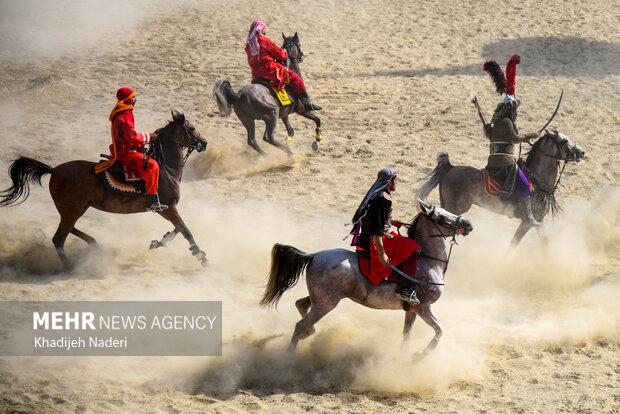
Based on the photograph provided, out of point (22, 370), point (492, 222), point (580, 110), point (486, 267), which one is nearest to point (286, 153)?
point (492, 222)

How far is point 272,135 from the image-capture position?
13.7 meters

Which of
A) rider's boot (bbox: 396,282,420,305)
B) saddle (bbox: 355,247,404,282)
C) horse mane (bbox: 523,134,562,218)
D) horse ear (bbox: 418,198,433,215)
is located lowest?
rider's boot (bbox: 396,282,420,305)

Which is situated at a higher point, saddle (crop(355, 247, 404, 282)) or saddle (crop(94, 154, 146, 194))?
saddle (crop(94, 154, 146, 194))

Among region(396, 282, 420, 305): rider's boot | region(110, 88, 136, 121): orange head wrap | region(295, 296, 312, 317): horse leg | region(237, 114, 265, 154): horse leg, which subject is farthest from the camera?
region(237, 114, 265, 154): horse leg

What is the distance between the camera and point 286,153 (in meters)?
14.4

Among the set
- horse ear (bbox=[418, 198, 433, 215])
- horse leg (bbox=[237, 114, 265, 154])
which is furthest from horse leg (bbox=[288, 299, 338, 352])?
horse leg (bbox=[237, 114, 265, 154])

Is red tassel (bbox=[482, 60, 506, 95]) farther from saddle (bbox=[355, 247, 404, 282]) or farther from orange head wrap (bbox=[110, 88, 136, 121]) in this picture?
orange head wrap (bbox=[110, 88, 136, 121])

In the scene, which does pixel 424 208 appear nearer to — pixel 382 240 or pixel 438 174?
pixel 382 240

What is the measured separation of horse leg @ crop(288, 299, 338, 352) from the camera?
7473mm

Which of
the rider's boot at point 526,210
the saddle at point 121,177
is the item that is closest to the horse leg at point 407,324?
the rider's boot at point 526,210

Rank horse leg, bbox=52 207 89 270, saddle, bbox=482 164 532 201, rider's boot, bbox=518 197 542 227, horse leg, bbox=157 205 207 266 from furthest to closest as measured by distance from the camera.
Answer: rider's boot, bbox=518 197 542 227 < saddle, bbox=482 164 532 201 < horse leg, bbox=157 205 207 266 < horse leg, bbox=52 207 89 270

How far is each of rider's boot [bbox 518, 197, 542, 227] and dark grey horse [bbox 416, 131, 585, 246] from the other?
3.5 inches

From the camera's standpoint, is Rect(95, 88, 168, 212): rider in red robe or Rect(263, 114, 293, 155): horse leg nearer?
Rect(95, 88, 168, 212): rider in red robe

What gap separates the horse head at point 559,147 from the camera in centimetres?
1047
